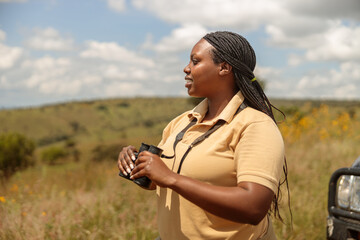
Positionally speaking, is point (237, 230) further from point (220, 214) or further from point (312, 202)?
point (312, 202)

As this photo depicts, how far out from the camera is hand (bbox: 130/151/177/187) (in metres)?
1.54

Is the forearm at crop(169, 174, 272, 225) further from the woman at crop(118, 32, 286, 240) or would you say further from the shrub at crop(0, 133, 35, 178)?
the shrub at crop(0, 133, 35, 178)

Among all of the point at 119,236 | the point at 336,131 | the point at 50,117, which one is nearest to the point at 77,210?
the point at 119,236

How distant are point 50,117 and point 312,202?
84.2m

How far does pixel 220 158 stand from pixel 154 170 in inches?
11.6

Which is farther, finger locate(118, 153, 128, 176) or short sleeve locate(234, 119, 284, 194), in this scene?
finger locate(118, 153, 128, 176)

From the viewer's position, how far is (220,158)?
5.39ft

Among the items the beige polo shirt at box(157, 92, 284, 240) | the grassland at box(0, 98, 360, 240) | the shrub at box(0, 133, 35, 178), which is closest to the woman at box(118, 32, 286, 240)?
the beige polo shirt at box(157, 92, 284, 240)

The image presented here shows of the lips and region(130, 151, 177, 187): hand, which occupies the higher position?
the lips

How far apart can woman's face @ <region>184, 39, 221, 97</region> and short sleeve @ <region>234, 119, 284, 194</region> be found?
334mm

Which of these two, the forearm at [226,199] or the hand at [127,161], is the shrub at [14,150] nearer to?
the hand at [127,161]

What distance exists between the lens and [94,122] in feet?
286

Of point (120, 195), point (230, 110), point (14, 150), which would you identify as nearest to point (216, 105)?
point (230, 110)

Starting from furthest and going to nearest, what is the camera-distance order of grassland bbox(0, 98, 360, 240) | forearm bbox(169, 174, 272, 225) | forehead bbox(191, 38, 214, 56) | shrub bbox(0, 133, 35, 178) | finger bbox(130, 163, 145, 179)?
shrub bbox(0, 133, 35, 178)
grassland bbox(0, 98, 360, 240)
forehead bbox(191, 38, 214, 56)
finger bbox(130, 163, 145, 179)
forearm bbox(169, 174, 272, 225)
